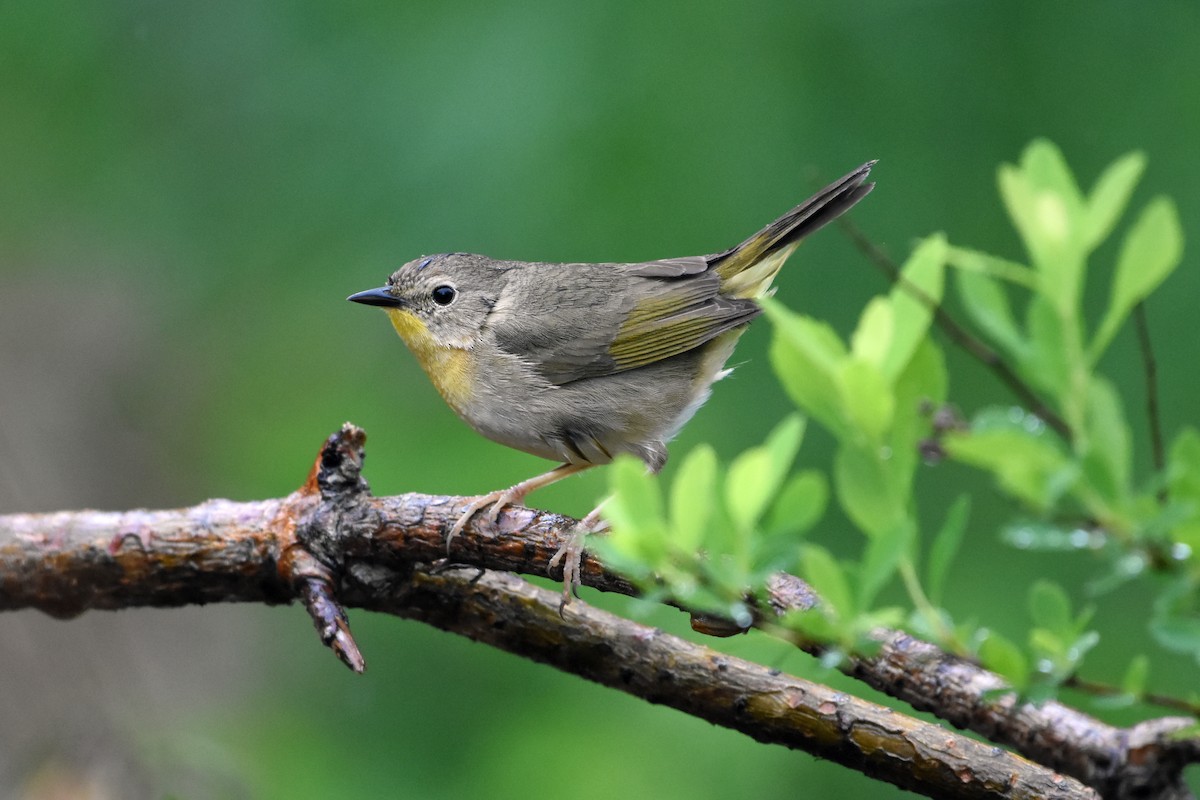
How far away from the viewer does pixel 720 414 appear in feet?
17.1

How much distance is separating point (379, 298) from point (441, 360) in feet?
1.27

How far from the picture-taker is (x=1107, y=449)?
1136 millimetres

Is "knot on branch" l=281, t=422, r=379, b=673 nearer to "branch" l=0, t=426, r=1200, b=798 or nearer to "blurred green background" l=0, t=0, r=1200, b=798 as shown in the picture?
"branch" l=0, t=426, r=1200, b=798

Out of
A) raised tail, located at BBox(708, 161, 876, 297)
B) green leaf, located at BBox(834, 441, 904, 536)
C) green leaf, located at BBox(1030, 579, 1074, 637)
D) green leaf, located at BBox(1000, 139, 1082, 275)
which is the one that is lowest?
green leaf, located at BBox(1030, 579, 1074, 637)

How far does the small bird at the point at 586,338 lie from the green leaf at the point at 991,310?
2810 millimetres

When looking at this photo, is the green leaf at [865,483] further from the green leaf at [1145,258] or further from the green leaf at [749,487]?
the green leaf at [1145,258]

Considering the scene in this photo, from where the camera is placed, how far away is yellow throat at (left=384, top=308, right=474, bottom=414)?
4.46 meters

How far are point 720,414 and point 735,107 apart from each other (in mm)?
1295

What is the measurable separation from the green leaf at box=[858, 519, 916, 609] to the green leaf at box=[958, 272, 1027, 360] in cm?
21

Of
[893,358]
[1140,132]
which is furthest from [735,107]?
[893,358]

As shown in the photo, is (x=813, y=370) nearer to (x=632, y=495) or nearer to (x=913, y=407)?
(x=913, y=407)

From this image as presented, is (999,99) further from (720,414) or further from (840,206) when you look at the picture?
(720,414)

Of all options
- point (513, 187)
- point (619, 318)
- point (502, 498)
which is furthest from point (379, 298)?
point (502, 498)

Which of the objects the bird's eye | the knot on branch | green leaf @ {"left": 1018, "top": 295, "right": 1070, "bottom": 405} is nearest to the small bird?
the bird's eye
